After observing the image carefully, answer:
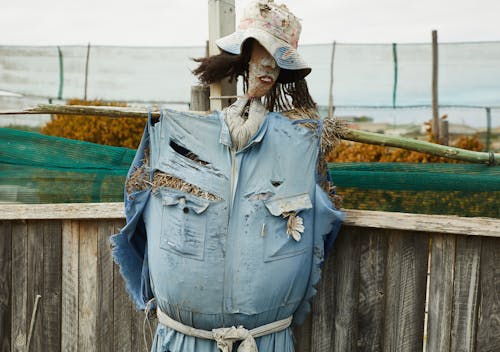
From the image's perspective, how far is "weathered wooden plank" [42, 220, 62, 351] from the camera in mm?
3205

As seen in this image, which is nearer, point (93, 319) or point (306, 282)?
point (306, 282)

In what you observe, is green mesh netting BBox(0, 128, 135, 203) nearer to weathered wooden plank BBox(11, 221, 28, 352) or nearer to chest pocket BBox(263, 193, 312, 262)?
weathered wooden plank BBox(11, 221, 28, 352)

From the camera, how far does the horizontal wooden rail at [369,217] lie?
2551 mm

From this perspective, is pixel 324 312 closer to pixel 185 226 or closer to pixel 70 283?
pixel 185 226

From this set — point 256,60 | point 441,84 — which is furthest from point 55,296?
point 441,84

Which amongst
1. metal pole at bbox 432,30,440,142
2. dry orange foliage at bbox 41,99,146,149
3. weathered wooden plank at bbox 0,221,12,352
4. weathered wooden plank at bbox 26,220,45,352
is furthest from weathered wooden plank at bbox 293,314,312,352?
metal pole at bbox 432,30,440,142

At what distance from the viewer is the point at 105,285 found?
3.17 meters

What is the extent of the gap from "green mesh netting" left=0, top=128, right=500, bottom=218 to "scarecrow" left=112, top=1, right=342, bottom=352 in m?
0.38

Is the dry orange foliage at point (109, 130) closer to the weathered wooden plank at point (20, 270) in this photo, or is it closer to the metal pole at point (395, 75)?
the weathered wooden plank at point (20, 270)

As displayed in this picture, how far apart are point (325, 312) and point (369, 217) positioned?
0.48 meters

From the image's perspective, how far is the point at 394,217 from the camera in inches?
105

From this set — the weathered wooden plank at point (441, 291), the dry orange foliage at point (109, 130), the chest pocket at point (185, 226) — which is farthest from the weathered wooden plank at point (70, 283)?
the dry orange foliage at point (109, 130)

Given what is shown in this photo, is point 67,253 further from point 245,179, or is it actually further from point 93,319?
point 245,179

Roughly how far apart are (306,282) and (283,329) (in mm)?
200
